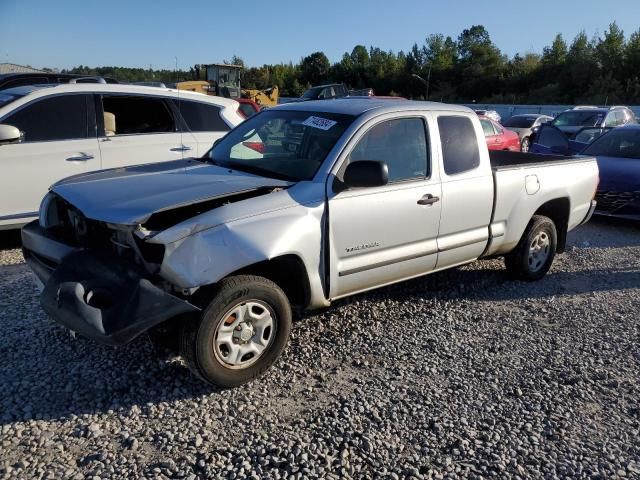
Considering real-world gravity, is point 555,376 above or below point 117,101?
below

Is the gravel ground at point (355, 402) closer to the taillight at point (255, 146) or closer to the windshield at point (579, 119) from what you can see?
the taillight at point (255, 146)

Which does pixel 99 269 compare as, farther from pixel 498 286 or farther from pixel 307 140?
pixel 498 286

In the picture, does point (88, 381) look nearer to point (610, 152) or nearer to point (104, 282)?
point (104, 282)

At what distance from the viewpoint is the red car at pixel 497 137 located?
13.0 m

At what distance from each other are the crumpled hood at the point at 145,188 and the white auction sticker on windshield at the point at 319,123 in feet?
2.23

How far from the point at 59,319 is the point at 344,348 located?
1939 millimetres

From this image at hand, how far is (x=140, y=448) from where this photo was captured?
2.79 m

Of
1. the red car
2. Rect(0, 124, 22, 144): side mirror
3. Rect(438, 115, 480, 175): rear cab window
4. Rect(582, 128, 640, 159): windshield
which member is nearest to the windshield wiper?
Rect(438, 115, 480, 175): rear cab window

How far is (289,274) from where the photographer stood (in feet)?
11.9

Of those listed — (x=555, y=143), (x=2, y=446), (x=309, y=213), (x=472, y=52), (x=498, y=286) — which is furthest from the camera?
(x=472, y=52)

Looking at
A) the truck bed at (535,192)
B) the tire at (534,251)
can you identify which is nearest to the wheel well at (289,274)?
the truck bed at (535,192)

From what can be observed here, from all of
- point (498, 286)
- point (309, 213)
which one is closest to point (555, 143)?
point (498, 286)

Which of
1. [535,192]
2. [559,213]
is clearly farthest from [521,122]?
[535,192]

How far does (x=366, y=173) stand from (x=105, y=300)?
1821mm
